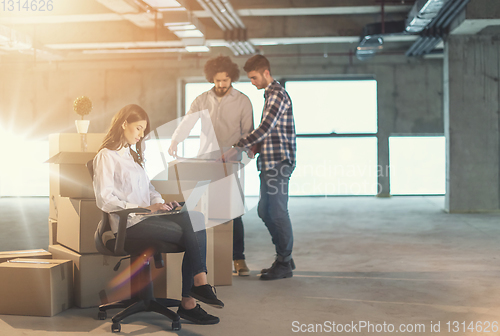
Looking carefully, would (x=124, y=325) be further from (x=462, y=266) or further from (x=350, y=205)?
(x=350, y=205)

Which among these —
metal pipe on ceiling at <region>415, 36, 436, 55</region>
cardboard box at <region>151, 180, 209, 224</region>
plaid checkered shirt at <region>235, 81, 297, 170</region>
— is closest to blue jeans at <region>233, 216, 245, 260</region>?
plaid checkered shirt at <region>235, 81, 297, 170</region>

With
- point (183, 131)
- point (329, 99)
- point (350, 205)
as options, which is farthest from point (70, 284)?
point (329, 99)

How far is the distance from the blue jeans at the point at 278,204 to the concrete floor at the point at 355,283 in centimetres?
24

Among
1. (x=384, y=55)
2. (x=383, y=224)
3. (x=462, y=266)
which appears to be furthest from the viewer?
(x=384, y=55)

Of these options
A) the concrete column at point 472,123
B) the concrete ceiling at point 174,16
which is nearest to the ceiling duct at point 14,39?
the concrete ceiling at point 174,16

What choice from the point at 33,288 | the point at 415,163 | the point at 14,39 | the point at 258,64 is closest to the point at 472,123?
the point at 415,163

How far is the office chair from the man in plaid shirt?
909mm

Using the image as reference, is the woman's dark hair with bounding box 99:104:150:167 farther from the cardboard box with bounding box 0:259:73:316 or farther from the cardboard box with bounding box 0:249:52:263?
the cardboard box with bounding box 0:249:52:263

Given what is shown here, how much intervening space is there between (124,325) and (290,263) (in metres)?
1.30

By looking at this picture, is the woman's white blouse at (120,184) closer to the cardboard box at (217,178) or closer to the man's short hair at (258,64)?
the cardboard box at (217,178)

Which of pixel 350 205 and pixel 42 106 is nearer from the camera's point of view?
pixel 350 205

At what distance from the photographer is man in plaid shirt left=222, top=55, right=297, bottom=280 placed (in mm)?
2905

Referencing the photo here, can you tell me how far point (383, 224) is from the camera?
17.4 feet

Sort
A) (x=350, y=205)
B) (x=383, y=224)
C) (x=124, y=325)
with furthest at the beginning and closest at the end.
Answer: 1. (x=350, y=205)
2. (x=383, y=224)
3. (x=124, y=325)
